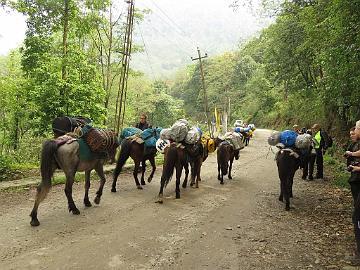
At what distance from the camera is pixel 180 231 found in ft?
19.5

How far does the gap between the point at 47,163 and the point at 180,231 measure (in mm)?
2726

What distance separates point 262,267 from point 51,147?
417cm

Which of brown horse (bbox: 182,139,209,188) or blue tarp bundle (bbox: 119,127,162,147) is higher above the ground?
blue tarp bundle (bbox: 119,127,162,147)

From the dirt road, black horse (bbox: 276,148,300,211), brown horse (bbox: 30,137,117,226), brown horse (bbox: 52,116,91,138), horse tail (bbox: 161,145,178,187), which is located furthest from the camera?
horse tail (bbox: 161,145,178,187)

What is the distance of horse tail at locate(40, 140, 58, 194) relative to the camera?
20.1 feet

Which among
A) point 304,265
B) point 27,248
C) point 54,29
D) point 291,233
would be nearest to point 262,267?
point 304,265

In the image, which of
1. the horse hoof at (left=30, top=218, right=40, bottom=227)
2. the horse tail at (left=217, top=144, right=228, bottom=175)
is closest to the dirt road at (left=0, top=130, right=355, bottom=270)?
the horse hoof at (left=30, top=218, right=40, bottom=227)

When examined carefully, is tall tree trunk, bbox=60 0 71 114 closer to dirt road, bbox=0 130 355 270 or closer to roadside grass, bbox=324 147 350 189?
dirt road, bbox=0 130 355 270

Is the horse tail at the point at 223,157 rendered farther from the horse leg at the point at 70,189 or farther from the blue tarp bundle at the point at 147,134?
the horse leg at the point at 70,189

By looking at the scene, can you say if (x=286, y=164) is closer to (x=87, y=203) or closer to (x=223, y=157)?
(x=223, y=157)

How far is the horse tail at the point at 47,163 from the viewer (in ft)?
20.1

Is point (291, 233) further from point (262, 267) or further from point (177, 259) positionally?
point (177, 259)

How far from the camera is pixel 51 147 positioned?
6.23 meters

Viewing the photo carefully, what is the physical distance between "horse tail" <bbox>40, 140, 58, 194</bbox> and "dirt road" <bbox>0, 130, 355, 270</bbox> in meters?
0.73
